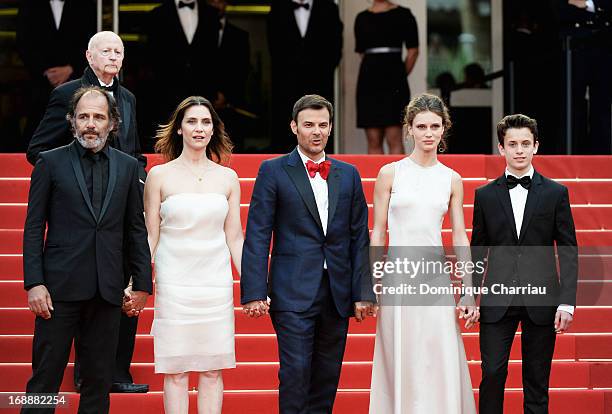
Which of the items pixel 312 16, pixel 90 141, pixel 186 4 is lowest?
pixel 90 141

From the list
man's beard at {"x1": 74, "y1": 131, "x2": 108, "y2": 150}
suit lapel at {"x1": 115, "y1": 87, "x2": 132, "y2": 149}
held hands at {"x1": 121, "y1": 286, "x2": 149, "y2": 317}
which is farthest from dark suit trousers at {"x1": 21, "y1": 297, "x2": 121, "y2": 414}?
suit lapel at {"x1": 115, "y1": 87, "x2": 132, "y2": 149}

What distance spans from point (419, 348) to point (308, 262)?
0.78m

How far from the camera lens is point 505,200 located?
6.68 metres

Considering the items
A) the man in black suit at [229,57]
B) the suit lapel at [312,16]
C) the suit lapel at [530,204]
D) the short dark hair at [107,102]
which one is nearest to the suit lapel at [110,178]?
the short dark hair at [107,102]

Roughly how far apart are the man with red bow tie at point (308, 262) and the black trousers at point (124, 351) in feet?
4.18

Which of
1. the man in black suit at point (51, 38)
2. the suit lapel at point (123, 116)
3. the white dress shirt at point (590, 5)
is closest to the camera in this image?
the suit lapel at point (123, 116)

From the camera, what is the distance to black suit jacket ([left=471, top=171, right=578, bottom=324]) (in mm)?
6551

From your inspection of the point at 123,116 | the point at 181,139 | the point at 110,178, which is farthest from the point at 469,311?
the point at 123,116

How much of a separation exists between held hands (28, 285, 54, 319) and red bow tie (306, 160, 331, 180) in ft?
4.93

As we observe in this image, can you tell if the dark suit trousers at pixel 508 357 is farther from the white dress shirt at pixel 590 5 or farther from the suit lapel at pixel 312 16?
the suit lapel at pixel 312 16

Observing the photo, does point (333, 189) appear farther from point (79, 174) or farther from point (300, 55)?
point (300, 55)

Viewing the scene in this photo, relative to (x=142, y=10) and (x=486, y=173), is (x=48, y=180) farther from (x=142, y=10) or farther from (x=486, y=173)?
(x=142, y=10)

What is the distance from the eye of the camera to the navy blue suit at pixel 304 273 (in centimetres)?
634

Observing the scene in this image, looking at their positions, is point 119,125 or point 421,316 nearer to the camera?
point 421,316
